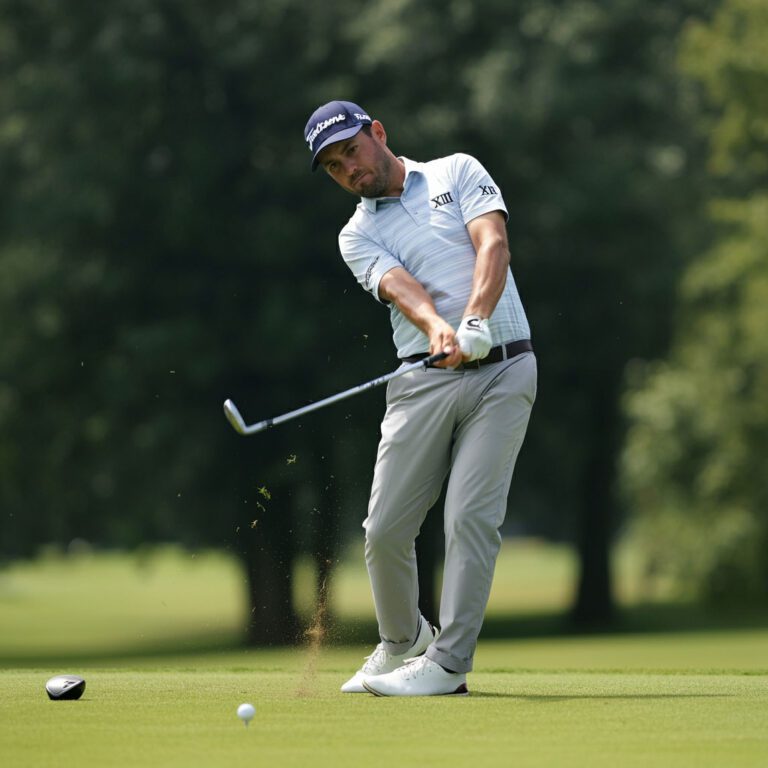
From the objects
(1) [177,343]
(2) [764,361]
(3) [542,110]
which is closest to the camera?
(1) [177,343]

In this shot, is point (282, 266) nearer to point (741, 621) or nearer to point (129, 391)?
point (129, 391)

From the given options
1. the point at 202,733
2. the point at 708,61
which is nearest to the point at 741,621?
the point at 708,61

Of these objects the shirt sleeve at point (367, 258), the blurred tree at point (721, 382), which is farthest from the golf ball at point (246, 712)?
the blurred tree at point (721, 382)

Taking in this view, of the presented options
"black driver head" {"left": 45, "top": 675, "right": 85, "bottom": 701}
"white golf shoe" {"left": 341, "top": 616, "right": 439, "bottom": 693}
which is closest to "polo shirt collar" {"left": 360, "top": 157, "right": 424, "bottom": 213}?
"white golf shoe" {"left": 341, "top": 616, "right": 439, "bottom": 693}

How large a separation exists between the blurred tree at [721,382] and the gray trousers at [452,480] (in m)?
18.8

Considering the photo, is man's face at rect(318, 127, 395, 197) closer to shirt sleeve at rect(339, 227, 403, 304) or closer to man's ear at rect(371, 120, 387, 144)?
man's ear at rect(371, 120, 387, 144)

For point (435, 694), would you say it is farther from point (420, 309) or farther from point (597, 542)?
point (597, 542)

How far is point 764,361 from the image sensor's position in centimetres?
2600

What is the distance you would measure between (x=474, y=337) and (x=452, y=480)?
0.66 metres

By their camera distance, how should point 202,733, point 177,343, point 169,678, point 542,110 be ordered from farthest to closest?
point 542,110, point 177,343, point 169,678, point 202,733

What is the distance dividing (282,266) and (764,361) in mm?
8279

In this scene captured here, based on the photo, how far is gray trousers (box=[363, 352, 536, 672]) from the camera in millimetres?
6188

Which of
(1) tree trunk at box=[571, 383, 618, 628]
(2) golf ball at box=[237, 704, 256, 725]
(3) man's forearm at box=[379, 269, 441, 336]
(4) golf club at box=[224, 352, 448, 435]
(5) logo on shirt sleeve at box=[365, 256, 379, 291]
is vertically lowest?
(1) tree trunk at box=[571, 383, 618, 628]

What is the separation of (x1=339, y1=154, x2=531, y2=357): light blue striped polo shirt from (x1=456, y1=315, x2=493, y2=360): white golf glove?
11.9 inches
